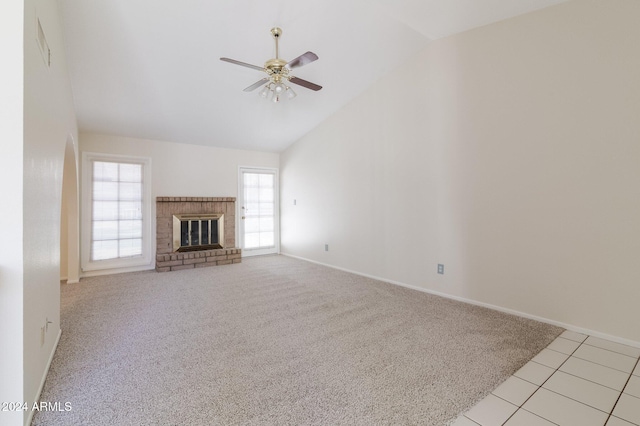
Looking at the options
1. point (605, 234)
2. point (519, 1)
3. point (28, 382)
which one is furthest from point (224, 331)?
point (519, 1)

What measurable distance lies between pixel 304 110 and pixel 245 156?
205cm

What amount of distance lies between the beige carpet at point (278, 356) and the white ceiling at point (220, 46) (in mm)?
2664

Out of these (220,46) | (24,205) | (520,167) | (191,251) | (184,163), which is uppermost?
(220,46)

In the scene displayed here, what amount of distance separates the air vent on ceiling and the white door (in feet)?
14.2

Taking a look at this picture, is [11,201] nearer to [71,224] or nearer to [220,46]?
[220,46]

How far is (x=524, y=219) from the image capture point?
289cm

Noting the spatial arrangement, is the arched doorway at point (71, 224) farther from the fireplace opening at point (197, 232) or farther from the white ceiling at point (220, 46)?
the fireplace opening at point (197, 232)

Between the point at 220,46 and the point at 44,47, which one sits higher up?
the point at 220,46

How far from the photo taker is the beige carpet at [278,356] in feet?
5.19

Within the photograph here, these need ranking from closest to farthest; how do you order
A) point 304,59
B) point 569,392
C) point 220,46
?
point 569,392 → point 304,59 → point 220,46

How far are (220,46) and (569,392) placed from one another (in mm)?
4219

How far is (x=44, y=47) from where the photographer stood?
180 cm

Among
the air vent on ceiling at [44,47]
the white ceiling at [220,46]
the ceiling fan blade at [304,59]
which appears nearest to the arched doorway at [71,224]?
the white ceiling at [220,46]

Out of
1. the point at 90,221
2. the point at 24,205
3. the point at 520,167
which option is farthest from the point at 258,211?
the point at 24,205
